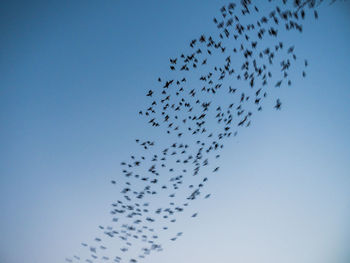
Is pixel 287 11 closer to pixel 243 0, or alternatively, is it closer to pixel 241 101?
pixel 243 0

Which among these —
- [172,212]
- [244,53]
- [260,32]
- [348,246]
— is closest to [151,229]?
[172,212]

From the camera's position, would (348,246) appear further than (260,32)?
Yes

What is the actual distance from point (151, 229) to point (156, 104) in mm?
4797

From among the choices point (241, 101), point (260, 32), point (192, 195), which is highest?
point (260, 32)

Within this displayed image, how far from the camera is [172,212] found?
327 inches

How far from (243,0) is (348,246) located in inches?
540

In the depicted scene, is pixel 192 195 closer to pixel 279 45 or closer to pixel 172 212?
pixel 172 212

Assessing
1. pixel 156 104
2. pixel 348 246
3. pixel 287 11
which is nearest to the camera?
pixel 287 11

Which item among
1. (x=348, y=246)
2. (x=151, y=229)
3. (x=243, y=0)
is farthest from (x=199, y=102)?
(x=348, y=246)

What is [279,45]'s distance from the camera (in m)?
7.52

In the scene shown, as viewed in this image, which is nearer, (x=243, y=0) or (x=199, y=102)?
(x=243, y=0)

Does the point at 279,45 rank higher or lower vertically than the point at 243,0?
lower

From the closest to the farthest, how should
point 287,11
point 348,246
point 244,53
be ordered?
point 287,11 → point 244,53 → point 348,246

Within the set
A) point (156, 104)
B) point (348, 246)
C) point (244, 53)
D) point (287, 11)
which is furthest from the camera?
point (348, 246)
